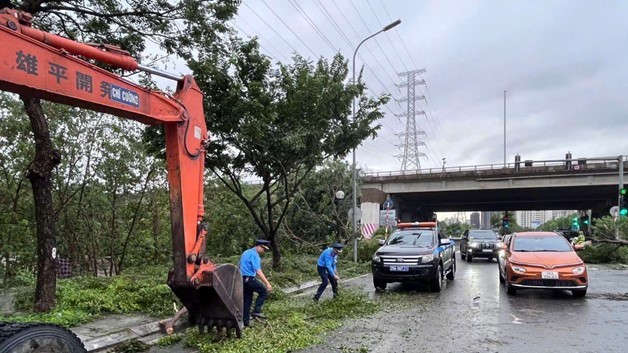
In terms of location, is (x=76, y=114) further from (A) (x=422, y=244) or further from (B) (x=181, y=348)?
(A) (x=422, y=244)

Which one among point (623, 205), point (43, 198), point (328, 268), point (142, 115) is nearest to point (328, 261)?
point (328, 268)

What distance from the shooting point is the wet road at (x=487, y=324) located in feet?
23.8

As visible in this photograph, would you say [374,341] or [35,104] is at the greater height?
[35,104]

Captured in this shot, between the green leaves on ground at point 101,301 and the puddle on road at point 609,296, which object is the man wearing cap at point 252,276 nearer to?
the green leaves on ground at point 101,301

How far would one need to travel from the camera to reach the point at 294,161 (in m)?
15.6

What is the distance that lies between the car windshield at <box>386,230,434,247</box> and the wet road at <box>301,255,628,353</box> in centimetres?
142

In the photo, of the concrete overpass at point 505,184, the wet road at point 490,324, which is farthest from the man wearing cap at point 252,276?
the concrete overpass at point 505,184

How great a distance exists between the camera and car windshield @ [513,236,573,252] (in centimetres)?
1238

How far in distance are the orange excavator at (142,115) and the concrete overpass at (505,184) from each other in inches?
1237

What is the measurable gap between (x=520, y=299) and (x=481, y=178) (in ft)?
105

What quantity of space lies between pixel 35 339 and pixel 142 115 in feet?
9.54

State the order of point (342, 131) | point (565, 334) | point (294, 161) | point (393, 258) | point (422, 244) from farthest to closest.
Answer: point (342, 131) < point (294, 161) < point (422, 244) < point (393, 258) < point (565, 334)

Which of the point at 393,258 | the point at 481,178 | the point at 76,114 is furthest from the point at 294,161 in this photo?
the point at 481,178

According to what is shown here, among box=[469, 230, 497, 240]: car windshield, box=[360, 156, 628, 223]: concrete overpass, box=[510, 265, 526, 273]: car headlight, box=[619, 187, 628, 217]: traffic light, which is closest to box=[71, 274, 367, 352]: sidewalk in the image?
box=[510, 265, 526, 273]: car headlight
